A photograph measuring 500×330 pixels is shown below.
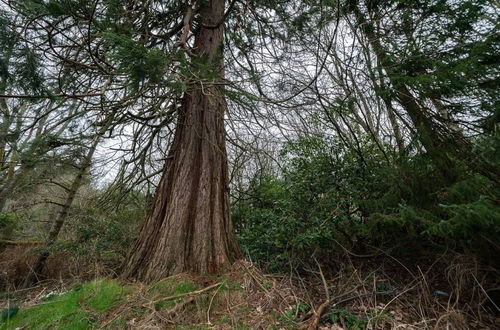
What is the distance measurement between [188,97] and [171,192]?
1666 millimetres

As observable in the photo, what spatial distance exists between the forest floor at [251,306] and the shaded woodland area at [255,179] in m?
0.02

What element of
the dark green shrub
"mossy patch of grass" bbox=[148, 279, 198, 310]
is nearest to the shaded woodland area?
"mossy patch of grass" bbox=[148, 279, 198, 310]

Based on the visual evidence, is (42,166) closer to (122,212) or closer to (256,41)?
(122,212)

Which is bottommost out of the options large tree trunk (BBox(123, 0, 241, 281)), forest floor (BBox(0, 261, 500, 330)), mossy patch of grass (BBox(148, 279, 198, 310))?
forest floor (BBox(0, 261, 500, 330))

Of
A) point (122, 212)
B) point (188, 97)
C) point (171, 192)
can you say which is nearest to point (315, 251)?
point (171, 192)

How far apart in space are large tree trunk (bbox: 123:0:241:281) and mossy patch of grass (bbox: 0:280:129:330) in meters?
→ 0.35

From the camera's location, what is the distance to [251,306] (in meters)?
2.78

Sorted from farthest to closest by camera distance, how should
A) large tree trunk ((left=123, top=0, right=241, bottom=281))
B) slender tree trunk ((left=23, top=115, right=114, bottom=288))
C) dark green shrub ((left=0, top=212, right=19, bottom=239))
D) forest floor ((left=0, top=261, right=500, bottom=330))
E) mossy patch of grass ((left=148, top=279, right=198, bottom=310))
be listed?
dark green shrub ((left=0, top=212, right=19, bottom=239)) → slender tree trunk ((left=23, top=115, right=114, bottom=288)) → large tree trunk ((left=123, top=0, right=241, bottom=281)) → mossy patch of grass ((left=148, top=279, right=198, bottom=310)) → forest floor ((left=0, top=261, right=500, bottom=330))

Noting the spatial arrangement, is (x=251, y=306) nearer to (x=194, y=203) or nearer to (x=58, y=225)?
(x=194, y=203)

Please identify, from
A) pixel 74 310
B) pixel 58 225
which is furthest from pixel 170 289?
pixel 58 225

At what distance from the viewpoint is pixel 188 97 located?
14.3 ft

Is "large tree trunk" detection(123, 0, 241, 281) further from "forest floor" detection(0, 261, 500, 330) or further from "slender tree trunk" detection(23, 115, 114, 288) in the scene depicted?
"slender tree trunk" detection(23, 115, 114, 288)

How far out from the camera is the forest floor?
8.44 ft

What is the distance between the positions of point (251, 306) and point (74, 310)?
1937 mm
